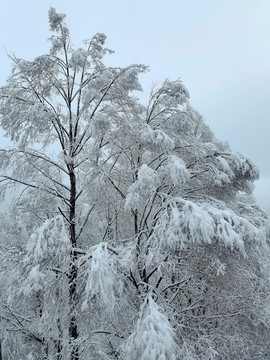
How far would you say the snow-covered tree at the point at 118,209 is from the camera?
17.6 ft

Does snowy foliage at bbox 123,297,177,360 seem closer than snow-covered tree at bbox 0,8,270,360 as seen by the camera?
Yes

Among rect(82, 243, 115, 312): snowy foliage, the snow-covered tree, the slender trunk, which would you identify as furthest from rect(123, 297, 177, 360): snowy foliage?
the slender trunk

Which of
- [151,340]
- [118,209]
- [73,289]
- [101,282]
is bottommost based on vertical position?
[151,340]

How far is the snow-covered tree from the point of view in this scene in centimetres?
535

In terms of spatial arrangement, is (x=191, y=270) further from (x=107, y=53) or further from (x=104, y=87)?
(x=107, y=53)

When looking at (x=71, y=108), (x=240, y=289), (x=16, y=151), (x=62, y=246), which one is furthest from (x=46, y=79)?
(x=240, y=289)

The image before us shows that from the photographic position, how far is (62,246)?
5195mm

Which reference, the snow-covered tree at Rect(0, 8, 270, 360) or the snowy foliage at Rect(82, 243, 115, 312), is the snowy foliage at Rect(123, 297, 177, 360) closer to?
the snow-covered tree at Rect(0, 8, 270, 360)

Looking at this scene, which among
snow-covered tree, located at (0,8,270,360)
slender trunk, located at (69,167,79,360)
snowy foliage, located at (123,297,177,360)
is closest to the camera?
snowy foliage, located at (123,297,177,360)

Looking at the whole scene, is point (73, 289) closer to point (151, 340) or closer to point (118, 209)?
point (151, 340)

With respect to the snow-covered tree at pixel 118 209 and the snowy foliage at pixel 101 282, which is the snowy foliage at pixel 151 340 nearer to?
the snow-covered tree at pixel 118 209

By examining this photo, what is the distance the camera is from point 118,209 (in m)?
7.58

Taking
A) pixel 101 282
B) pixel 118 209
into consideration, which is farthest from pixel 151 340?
pixel 118 209

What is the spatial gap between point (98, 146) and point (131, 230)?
9.83 ft
